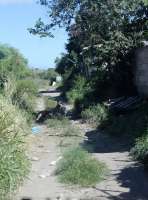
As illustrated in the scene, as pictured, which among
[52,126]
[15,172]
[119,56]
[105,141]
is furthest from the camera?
[119,56]

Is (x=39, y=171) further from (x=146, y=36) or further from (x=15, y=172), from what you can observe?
(x=146, y=36)

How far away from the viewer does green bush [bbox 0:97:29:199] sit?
9570mm

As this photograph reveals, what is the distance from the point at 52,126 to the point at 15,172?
1117cm

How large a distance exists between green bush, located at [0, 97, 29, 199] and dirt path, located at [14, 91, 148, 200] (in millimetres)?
273

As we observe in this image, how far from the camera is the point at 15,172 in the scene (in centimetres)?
1010

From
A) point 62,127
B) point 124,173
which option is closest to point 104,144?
point 62,127

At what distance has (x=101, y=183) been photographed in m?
10.7

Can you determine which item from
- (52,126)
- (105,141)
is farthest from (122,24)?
(105,141)

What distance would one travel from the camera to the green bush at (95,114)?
20.4 meters

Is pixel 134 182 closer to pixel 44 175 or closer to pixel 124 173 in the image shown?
pixel 124 173

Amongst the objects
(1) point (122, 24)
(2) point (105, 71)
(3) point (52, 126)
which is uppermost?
(1) point (122, 24)

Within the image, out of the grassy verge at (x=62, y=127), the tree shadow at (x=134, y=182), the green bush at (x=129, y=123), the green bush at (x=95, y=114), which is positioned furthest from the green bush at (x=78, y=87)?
the tree shadow at (x=134, y=182)

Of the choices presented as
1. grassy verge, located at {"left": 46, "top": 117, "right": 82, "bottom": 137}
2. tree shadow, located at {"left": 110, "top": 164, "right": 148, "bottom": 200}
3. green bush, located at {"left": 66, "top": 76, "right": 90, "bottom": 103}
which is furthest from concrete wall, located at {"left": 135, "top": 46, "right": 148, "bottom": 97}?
tree shadow, located at {"left": 110, "top": 164, "right": 148, "bottom": 200}

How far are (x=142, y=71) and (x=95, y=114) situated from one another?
2934 mm
